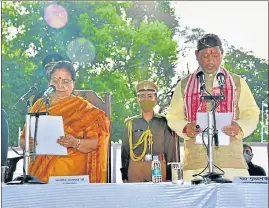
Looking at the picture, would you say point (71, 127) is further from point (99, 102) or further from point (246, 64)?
point (246, 64)

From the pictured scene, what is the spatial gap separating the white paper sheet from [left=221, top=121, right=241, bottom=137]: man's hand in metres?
0.84

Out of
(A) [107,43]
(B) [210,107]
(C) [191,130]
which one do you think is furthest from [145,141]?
(A) [107,43]

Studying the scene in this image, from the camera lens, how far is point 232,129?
9.70 ft

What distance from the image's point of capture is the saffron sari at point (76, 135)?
11.7ft

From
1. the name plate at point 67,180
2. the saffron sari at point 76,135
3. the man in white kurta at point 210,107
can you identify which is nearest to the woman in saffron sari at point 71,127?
the saffron sari at point 76,135

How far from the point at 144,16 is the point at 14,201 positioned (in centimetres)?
1363

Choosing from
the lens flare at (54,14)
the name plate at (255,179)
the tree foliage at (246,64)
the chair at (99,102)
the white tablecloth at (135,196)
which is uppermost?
the lens flare at (54,14)

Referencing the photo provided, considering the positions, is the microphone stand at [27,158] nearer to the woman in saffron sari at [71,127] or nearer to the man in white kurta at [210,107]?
the woman in saffron sari at [71,127]

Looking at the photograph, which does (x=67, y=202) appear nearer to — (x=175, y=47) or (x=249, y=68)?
(x=249, y=68)

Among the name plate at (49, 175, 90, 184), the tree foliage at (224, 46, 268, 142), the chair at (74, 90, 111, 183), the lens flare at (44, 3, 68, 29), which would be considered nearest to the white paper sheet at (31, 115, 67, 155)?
the name plate at (49, 175, 90, 184)

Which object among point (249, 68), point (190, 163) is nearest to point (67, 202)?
point (190, 163)

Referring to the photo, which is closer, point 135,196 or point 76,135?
point 135,196

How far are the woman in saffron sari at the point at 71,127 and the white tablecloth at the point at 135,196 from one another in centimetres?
98

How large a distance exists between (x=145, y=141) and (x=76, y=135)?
866 millimetres
